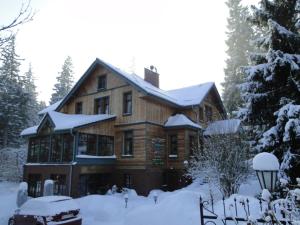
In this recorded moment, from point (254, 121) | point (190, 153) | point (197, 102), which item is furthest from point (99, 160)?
point (254, 121)

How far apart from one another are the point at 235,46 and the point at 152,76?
16083 millimetres

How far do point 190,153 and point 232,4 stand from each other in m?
27.5

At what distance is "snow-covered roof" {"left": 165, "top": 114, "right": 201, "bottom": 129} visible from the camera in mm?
24172

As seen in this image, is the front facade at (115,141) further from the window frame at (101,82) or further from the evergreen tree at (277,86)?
the evergreen tree at (277,86)

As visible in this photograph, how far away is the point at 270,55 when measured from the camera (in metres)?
14.1

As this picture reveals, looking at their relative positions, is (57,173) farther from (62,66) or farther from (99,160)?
(62,66)

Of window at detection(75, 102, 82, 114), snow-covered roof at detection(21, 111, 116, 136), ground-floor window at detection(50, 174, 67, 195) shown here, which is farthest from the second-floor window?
ground-floor window at detection(50, 174, 67, 195)

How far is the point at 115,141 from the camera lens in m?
24.8

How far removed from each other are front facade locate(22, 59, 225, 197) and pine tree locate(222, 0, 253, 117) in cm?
1169

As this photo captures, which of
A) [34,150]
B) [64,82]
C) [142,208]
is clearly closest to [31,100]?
[64,82]

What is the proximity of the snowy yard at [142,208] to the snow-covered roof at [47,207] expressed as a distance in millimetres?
2640

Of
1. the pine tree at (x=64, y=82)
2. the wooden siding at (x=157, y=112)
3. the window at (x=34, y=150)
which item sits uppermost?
the pine tree at (x=64, y=82)

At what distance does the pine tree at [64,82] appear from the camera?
5225 cm

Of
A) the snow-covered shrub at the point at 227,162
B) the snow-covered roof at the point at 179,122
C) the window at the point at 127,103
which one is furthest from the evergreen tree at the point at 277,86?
the window at the point at 127,103
